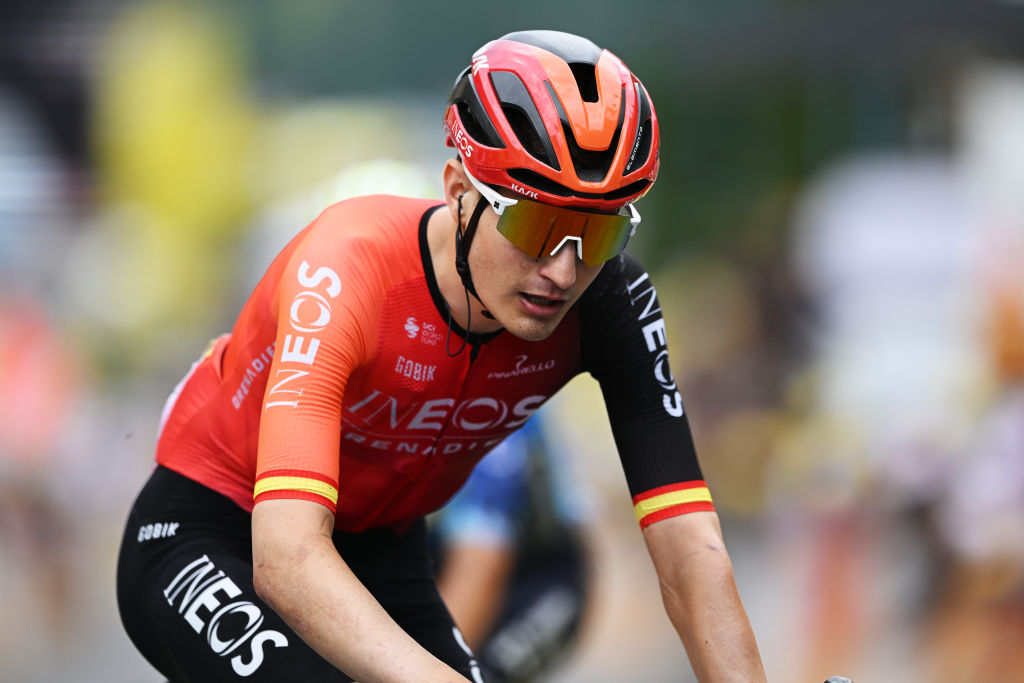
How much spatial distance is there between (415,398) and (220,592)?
0.59 meters

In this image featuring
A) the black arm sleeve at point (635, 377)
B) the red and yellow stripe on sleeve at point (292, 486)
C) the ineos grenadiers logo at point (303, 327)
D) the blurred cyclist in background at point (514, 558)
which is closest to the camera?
the red and yellow stripe on sleeve at point (292, 486)

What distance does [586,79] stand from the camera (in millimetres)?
2773

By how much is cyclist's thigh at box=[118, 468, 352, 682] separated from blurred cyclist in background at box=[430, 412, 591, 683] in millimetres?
2042

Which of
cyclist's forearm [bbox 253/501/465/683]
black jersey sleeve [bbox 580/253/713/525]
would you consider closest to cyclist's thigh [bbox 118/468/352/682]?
cyclist's forearm [bbox 253/501/465/683]

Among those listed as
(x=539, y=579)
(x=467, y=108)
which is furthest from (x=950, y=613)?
(x=467, y=108)

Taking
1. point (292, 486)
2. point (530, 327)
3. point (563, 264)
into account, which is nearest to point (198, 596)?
point (292, 486)

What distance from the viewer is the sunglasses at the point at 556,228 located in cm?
266

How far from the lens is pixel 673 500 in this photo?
2973mm

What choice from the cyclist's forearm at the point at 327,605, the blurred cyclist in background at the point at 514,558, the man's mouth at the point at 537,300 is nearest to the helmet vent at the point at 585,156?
the man's mouth at the point at 537,300

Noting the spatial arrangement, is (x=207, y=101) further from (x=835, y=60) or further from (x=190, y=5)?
(x=835, y=60)

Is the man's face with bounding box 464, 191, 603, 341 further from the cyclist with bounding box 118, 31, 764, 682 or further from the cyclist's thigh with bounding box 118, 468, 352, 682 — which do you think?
the cyclist's thigh with bounding box 118, 468, 352, 682

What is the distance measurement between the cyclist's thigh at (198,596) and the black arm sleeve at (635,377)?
883 millimetres

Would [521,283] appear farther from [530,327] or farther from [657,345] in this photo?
[657,345]

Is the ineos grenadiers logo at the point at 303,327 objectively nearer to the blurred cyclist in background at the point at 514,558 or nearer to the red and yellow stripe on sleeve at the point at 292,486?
the red and yellow stripe on sleeve at the point at 292,486
